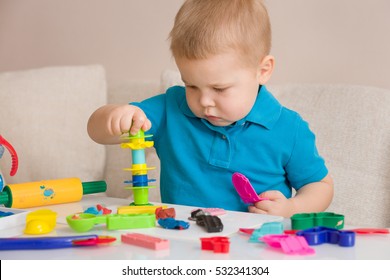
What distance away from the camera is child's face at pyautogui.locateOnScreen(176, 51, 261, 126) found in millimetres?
1278

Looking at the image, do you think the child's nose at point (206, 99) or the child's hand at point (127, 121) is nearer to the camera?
the child's hand at point (127, 121)

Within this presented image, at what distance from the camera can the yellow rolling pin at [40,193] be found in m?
1.30

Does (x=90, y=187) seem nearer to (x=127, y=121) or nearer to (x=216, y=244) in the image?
(x=127, y=121)

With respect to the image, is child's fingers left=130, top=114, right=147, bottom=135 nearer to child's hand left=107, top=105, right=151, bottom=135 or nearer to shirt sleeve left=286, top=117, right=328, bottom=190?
child's hand left=107, top=105, right=151, bottom=135

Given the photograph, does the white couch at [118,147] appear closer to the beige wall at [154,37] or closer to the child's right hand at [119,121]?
the beige wall at [154,37]

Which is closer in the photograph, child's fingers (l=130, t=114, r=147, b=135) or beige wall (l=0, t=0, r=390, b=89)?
child's fingers (l=130, t=114, r=147, b=135)

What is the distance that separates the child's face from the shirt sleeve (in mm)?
135

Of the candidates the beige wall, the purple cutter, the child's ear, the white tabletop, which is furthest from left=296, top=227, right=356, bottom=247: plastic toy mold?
the beige wall

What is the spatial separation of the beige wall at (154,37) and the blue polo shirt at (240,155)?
0.78 meters

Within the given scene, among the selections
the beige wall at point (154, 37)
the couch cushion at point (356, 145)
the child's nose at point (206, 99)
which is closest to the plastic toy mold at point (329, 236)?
the child's nose at point (206, 99)

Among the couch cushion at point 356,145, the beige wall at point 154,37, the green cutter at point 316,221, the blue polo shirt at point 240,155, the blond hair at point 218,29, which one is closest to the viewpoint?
the green cutter at point 316,221

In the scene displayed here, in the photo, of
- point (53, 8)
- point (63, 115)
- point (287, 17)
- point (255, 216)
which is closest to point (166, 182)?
point (255, 216)

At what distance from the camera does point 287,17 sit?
225cm

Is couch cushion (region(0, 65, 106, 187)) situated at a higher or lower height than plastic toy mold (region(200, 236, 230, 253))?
higher
